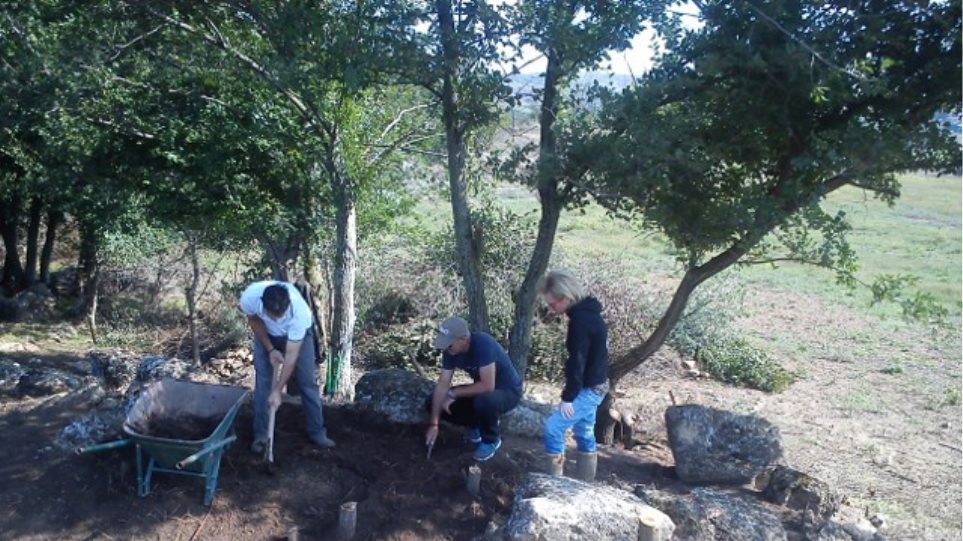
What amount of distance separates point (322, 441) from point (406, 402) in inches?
33.1

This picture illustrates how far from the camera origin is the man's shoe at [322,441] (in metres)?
5.77

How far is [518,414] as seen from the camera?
22.6ft

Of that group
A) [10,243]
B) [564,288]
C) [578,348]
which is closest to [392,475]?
[578,348]

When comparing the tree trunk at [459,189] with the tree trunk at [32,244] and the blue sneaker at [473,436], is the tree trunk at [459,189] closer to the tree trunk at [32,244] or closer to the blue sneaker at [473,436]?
the blue sneaker at [473,436]

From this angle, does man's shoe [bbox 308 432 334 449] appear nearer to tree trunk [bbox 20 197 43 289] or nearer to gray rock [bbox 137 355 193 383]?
gray rock [bbox 137 355 193 383]

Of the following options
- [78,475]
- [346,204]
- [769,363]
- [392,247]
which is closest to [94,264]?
[392,247]

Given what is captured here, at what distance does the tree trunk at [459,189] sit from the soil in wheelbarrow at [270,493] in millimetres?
1505

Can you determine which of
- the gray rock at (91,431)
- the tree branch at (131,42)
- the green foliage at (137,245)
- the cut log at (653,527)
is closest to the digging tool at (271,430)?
the gray rock at (91,431)

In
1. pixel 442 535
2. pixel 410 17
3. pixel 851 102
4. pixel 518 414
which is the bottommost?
pixel 442 535

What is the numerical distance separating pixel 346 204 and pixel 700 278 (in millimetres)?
3385

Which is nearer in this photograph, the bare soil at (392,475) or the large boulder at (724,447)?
the bare soil at (392,475)

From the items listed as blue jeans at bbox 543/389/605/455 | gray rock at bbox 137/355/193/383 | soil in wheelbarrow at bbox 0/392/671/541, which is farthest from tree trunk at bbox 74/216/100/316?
blue jeans at bbox 543/389/605/455

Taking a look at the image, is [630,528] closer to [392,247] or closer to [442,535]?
[442,535]

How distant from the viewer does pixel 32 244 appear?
15.9 metres
